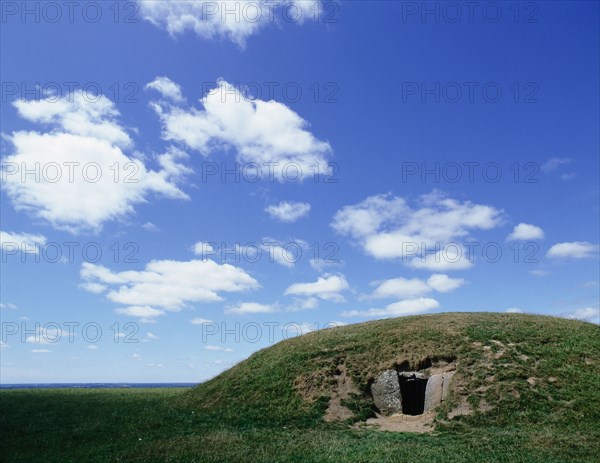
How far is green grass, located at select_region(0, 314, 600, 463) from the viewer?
2088 cm

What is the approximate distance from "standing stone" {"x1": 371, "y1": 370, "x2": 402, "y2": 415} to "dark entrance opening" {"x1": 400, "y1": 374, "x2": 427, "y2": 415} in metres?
0.93

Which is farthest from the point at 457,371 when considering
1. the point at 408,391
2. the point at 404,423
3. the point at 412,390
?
the point at 404,423

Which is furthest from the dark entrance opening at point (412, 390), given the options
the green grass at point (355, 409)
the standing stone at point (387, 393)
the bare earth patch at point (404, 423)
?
the bare earth patch at point (404, 423)

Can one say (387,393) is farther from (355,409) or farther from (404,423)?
(404,423)

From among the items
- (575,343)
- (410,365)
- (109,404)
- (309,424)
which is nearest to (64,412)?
(109,404)

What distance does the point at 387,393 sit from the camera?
3044cm

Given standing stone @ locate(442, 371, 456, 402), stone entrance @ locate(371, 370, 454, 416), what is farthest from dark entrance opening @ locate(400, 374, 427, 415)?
standing stone @ locate(442, 371, 456, 402)

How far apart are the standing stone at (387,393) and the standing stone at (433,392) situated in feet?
6.11

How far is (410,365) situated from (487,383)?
567cm

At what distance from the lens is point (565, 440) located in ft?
70.6

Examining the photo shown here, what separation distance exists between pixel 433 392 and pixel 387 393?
3113mm

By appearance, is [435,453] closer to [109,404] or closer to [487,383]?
[487,383]

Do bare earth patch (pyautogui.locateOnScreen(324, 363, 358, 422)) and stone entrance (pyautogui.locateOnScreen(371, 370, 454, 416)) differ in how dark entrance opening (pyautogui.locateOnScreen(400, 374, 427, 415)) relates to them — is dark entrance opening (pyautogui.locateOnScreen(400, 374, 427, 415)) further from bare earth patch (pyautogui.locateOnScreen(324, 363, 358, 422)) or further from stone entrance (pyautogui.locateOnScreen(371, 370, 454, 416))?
bare earth patch (pyautogui.locateOnScreen(324, 363, 358, 422))

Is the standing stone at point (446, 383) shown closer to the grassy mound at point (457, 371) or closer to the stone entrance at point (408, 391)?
the stone entrance at point (408, 391)
